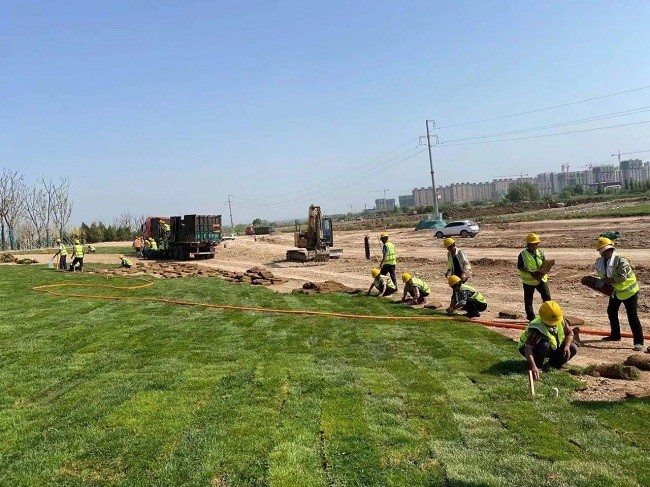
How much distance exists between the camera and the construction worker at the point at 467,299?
10.5 meters

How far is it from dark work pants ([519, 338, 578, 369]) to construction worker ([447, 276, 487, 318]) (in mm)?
3771

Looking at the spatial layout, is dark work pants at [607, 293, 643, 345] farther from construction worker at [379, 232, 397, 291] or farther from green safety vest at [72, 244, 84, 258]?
green safety vest at [72, 244, 84, 258]

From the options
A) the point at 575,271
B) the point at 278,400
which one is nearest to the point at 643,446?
the point at 278,400

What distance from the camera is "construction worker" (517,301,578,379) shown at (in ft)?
20.7

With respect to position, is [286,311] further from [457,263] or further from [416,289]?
[457,263]

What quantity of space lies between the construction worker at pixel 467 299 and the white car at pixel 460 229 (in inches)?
1100

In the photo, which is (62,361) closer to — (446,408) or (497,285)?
(446,408)

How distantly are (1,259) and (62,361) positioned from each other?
101ft

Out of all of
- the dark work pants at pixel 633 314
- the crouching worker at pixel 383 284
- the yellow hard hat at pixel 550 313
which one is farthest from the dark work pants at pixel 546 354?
the crouching worker at pixel 383 284

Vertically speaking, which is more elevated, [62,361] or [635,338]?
[62,361]

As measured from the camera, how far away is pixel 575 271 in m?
17.8

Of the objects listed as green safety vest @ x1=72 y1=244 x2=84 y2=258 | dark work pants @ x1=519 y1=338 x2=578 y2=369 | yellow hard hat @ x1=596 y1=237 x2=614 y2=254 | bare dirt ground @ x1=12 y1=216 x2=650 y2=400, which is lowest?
bare dirt ground @ x1=12 y1=216 x2=650 y2=400

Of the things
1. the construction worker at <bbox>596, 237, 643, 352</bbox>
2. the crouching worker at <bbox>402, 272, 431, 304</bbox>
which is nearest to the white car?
the crouching worker at <bbox>402, 272, 431, 304</bbox>

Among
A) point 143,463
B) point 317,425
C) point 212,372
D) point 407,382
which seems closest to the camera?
point 143,463
